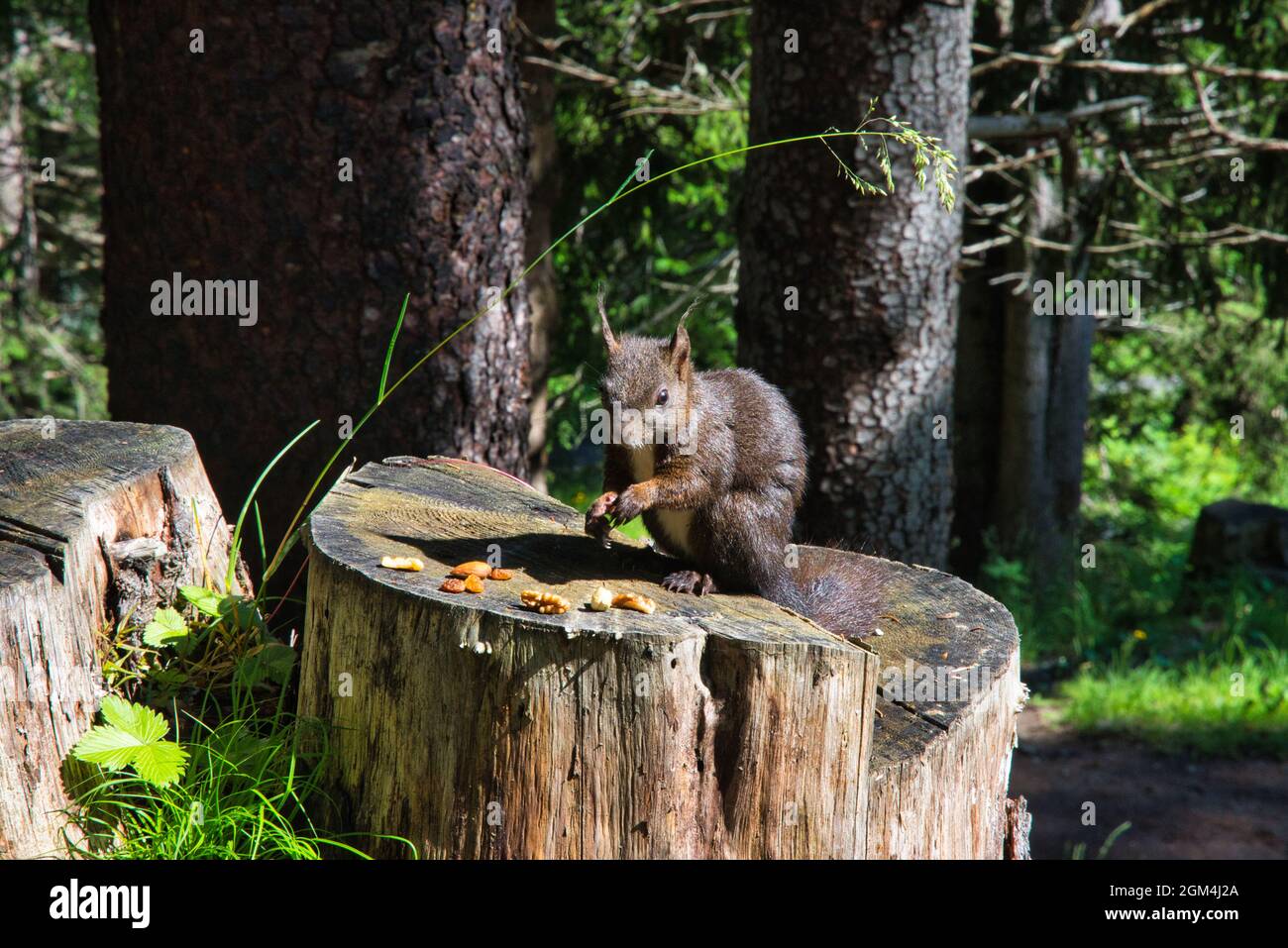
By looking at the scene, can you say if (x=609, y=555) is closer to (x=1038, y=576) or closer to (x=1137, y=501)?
(x=1038, y=576)

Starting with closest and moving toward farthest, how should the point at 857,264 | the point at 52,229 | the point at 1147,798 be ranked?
1. the point at 857,264
2. the point at 1147,798
3. the point at 52,229

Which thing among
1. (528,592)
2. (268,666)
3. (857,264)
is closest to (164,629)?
(268,666)

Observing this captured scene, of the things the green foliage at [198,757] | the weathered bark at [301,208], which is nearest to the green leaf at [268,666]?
the green foliage at [198,757]

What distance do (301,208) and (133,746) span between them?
6.17 feet

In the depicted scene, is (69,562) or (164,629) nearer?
(69,562)

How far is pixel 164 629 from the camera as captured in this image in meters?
2.87

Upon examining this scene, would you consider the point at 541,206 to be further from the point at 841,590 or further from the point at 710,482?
the point at 841,590

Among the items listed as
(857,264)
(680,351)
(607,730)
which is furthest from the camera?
(857,264)

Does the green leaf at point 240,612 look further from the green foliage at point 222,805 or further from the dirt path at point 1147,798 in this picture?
the dirt path at point 1147,798

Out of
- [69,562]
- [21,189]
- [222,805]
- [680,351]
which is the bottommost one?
[222,805]

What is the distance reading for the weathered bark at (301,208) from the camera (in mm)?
3701

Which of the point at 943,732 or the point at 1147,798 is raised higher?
the point at 943,732
